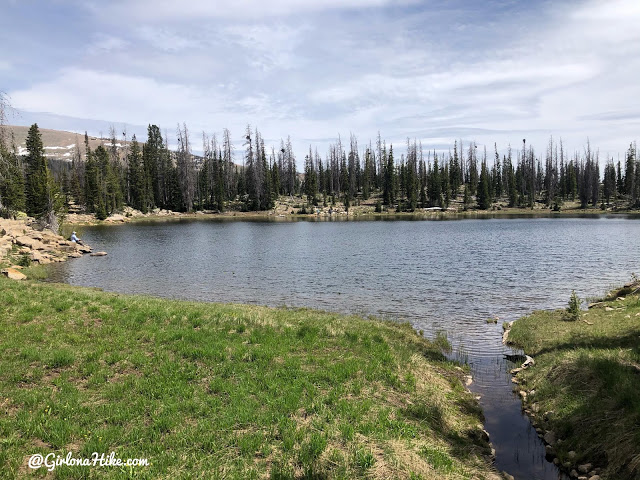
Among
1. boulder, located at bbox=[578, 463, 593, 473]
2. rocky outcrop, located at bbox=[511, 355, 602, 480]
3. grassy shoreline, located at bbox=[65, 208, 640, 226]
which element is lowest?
rocky outcrop, located at bbox=[511, 355, 602, 480]

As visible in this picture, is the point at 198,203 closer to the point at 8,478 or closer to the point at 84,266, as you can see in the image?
the point at 84,266

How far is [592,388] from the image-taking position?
9398 mm

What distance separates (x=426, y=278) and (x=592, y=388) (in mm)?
19423

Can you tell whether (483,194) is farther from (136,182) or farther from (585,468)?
(585,468)

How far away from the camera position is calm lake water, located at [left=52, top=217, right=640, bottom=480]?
13.2 m

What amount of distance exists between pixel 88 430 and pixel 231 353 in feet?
12.9

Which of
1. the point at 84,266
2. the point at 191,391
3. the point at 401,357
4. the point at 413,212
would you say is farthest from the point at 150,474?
the point at 413,212

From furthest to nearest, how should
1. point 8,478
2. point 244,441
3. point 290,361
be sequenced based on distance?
point 290,361
point 244,441
point 8,478

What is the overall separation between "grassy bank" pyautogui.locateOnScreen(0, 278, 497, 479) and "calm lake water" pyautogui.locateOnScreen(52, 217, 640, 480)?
62.8 inches

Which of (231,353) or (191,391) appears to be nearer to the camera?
Answer: (191,391)

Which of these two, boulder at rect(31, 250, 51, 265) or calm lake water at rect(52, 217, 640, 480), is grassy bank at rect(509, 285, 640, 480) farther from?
boulder at rect(31, 250, 51, 265)

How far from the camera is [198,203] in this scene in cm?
12362

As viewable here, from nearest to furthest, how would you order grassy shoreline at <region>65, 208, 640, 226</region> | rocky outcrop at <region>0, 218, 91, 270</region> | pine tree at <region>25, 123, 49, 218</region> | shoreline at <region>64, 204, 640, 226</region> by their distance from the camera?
rocky outcrop at <region>0, 218, 91, 270</region> < pine tree at <region>25, 123, 49, 218</region> < shoreline at <region>64, 204, 640, 226</region> < grassy shoreline at <region>65, 208, 640, 226</region>

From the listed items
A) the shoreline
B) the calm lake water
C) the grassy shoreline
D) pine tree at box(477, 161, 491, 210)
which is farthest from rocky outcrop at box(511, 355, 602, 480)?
pine tree at box(477, 161, 491, 210)
